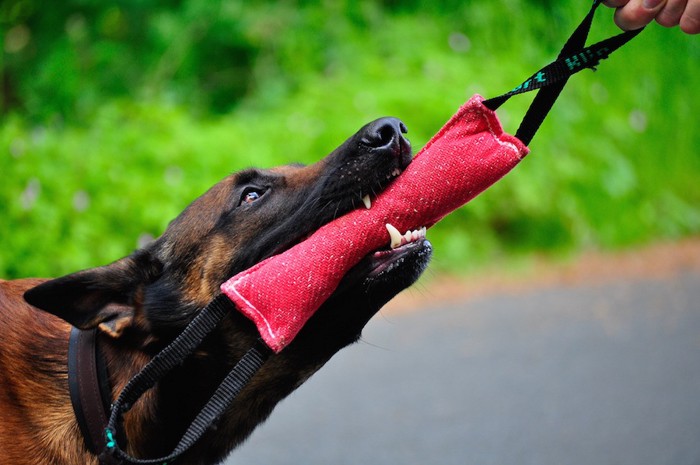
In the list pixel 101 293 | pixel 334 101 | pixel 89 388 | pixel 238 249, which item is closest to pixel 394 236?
pixel 238 249

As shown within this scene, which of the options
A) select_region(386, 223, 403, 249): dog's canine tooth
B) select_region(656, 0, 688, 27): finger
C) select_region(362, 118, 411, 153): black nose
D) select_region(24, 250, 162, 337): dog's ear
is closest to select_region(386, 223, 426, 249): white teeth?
select_region(386, 223, 403, 249): dog's canine tooth

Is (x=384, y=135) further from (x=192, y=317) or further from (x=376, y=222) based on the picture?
(x=192, y=317)

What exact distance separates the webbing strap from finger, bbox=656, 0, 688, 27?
1.60 metres

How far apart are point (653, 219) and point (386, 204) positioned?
22.8ft

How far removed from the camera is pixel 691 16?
A: 2592 mm

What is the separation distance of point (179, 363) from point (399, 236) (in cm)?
78

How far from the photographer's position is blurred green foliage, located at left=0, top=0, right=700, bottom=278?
7000 mm

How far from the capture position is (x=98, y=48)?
8609 millimetres

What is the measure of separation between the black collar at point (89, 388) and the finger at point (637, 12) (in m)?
1.94

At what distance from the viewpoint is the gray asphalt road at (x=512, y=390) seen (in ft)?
14.3

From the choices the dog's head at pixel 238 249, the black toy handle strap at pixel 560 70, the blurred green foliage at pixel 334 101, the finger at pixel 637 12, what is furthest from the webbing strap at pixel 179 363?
the blurred green foliage at pixel 334 101

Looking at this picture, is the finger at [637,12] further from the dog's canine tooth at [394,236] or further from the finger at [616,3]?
the dog's canine tooth at [394,236]

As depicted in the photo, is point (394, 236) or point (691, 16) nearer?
point (691, 16)

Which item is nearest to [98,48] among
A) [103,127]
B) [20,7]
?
[20,7]
